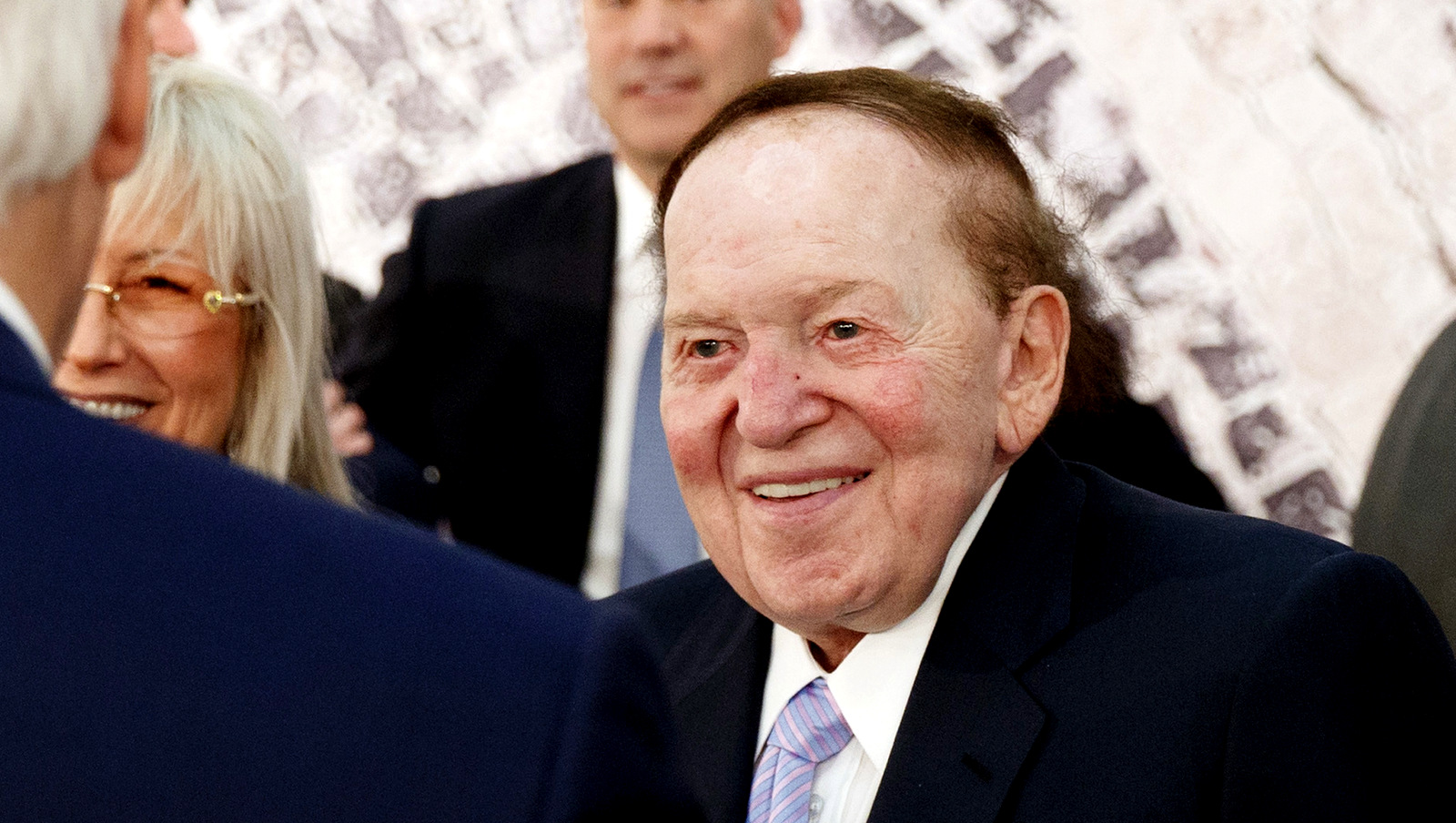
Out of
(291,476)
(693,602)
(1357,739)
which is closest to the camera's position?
(1357,739)

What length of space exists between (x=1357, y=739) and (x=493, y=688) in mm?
1013

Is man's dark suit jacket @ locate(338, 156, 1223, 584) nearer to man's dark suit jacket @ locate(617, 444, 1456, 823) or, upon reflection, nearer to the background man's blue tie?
the background man's blue tie

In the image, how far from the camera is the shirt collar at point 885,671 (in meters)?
1.67

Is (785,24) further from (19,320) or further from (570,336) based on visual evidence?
(19,320)

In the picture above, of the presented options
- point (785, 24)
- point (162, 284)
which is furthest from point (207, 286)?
point (785, 24)

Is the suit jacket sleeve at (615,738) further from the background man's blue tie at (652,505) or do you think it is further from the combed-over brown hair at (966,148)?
the background man's blue tie at (652,505)

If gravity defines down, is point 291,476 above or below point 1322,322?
below

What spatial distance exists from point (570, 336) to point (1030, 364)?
145cm

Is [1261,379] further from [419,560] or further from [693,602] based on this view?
[419,560]

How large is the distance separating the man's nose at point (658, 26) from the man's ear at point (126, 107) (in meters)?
2.14

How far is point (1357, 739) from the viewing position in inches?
58.6

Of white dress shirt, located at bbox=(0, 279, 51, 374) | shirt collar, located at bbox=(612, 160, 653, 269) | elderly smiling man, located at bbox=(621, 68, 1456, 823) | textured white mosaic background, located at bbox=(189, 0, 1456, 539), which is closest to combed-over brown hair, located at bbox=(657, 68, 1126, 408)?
elderly smiling man, located at bbox=(621, 68, 1456, 823)

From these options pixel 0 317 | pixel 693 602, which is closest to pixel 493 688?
pixel 0 317

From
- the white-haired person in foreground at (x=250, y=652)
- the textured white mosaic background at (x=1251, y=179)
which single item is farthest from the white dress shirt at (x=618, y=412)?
the white-haired person in foreground at (x=250, y=652)
